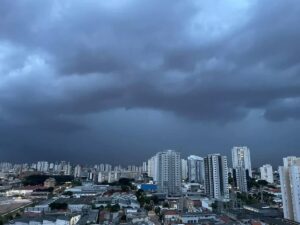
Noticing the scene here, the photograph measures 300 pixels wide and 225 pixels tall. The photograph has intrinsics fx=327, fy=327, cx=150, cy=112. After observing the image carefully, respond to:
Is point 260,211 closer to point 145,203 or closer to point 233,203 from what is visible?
point 233,203

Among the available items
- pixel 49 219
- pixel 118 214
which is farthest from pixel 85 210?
pixel 49 219

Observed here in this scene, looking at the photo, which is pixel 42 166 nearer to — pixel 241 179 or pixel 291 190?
pixel 241 179

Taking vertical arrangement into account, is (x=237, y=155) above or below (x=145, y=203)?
above

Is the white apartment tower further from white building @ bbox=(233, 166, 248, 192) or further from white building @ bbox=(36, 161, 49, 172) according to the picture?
white building @ bbox=(36, 161, 49, 172)

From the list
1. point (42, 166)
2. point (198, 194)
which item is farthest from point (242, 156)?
point (42, 166)

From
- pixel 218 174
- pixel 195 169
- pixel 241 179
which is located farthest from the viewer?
pixel 195 169

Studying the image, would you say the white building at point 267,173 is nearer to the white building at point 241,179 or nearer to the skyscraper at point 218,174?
the white building at point 241,179

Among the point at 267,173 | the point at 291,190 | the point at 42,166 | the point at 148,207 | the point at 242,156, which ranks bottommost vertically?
the point at 148,207
